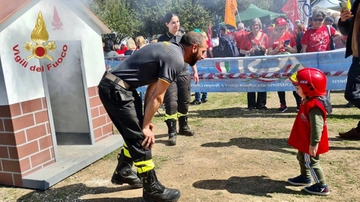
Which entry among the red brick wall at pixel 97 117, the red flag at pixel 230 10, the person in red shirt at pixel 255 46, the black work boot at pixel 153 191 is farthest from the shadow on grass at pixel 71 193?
the red flag at pixel 230 10

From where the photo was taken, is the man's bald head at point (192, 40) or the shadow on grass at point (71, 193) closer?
the man's bald head at point (192, 40)

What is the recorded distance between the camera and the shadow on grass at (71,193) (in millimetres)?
3244

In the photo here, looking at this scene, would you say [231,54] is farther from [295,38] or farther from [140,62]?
[140,62]

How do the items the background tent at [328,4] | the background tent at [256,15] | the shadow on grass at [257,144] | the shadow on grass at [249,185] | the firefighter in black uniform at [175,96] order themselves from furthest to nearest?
1. the background tent at [256,15]
2. the background tent at [328,4]
3. the firefighter in black uniform at [175,96]
4. the shadow on grass at [257,144]
5. the shadow on grass at [249,185]

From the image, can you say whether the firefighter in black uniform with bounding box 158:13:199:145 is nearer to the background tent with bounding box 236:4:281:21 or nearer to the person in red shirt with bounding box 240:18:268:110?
the person in red shirt with bounding box 240:18:268:110

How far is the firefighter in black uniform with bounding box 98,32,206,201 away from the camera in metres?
2.74

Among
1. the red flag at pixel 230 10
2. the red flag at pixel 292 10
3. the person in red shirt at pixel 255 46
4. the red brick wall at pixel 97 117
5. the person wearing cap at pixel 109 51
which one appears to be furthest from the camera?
the red flag at pixel 230 10

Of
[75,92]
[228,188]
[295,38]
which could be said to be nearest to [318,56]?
[295,38]

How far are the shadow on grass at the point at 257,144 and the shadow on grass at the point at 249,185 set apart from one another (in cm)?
97

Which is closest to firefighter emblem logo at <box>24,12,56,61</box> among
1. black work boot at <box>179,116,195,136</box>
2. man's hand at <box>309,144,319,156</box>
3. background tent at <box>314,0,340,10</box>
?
black work boot at <box>179,116,195,136</box>

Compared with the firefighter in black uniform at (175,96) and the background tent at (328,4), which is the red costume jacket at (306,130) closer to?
the firefighter in black uniform at (175,96)

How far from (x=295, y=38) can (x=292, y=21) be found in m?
3.26

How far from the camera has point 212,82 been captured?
24.0 feet

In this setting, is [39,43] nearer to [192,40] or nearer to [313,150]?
[192,40]
